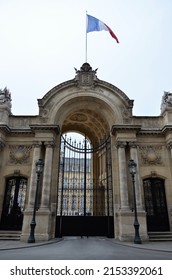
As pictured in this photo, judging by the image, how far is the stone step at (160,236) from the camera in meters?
13.0

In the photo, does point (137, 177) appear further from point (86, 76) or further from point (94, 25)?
point (94, 25)

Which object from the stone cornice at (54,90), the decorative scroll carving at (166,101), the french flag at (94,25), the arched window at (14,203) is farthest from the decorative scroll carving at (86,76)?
the arched window at (14,203)

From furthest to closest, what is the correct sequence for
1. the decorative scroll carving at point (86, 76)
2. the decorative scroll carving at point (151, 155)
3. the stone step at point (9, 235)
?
the decorative scroll carving at point (86, 76) < the decorative scroll carving at point (151, 155) < the stone step at point (9, 235)

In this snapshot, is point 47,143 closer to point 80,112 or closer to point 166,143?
point 80,112

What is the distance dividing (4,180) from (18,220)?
3.30 metres

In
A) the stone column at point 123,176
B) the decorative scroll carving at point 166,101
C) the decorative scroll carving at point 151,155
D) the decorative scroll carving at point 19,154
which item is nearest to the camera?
the stone column at point 123,176

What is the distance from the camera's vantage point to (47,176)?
47.7 feet

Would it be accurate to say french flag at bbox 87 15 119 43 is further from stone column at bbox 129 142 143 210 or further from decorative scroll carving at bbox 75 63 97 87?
stone column at bbox 129 142 143 210

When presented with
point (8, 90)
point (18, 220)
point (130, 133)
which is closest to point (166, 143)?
point (130, 133)

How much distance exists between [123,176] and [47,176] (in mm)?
5719

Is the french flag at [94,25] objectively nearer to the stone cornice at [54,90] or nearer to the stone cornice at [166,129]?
the stone cornice at [54,90]

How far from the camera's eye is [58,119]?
17.4 meters

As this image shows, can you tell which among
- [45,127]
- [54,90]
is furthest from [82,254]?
[54,90]

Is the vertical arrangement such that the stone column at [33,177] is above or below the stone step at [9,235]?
above
